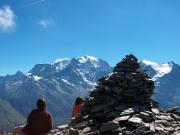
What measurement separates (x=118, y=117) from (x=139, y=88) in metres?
4.05

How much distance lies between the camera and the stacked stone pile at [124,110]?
75.9 ft

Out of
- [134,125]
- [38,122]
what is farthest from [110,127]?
[38,122]

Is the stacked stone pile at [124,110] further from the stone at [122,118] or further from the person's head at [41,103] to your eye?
the person's head at [41,103]

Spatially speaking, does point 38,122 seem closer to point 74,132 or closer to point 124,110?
point 74,132

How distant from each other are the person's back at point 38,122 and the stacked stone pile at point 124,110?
257 centimetres

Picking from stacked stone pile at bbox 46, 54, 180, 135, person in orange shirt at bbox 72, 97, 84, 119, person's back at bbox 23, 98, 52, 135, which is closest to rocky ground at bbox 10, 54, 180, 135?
stacked stone pile at bbox 46, 54, 180, 135

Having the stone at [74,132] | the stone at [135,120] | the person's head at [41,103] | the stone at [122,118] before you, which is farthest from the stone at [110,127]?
the person's head at [41,103]

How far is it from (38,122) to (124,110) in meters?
6.70

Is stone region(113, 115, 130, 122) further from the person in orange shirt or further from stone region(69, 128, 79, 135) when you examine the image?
the person in orange shirt

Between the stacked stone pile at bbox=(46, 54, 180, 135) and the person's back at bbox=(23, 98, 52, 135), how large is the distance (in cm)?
257

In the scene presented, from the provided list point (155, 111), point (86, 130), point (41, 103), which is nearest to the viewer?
point (41, 103)

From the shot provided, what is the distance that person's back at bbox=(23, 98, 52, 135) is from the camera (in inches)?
846

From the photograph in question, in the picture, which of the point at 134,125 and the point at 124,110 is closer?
the point at 134,125

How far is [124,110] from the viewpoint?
2614cm
